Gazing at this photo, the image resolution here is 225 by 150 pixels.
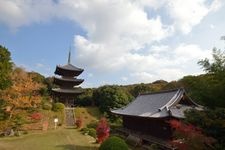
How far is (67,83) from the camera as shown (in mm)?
53031

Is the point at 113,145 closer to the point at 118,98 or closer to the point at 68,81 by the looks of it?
the point at 118,98

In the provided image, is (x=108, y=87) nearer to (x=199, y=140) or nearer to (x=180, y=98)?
(x=180, y=98)

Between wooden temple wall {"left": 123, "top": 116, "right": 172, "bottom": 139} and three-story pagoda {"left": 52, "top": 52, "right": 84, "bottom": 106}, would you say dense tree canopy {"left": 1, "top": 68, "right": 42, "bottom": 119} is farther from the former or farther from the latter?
three-story pagoda {"left": 52, "top": 52, "right": 84, "bottom": 106}

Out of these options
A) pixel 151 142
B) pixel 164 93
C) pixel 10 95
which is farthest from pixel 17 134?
pixel 164 93

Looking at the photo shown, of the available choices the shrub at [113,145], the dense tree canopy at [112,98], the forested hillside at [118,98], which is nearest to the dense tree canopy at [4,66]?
the forested hillside at [118,98]

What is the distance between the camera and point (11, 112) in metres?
29.4

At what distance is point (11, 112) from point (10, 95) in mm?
2180

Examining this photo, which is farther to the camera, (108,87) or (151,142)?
(108,87)

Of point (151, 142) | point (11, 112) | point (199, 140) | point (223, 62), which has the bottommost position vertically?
point (151, 142)

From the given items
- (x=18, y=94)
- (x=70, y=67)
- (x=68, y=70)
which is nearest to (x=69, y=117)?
(x=18, y=94)

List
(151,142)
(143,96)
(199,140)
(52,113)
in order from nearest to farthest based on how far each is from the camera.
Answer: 1. (199,140)
2. (151,142)
3. (143,96)
4. (52,113)

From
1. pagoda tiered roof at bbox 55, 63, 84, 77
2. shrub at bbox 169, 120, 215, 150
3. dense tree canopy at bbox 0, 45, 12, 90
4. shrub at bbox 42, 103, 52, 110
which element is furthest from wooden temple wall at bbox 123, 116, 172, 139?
pagoda tiered roof at bbox 55, 63, 84, 77

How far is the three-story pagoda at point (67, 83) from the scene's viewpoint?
5094 cm

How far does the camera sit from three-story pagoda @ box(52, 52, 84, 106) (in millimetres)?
50938
